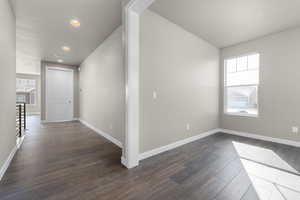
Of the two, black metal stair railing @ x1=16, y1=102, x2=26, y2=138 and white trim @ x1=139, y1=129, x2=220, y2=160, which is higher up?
black metal stair railing @ x1=16, y1=102, x2=26, y2=138

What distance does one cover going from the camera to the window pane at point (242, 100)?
360 cm

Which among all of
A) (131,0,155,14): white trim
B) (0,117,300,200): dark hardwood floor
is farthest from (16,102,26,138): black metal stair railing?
(131,0,155,14): white trim

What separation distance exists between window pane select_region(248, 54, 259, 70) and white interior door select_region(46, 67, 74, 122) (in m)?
7.08

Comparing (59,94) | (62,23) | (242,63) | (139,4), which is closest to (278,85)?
(242,63)

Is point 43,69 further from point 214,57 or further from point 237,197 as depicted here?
point 237,197

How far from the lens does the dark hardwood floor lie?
1438 mm

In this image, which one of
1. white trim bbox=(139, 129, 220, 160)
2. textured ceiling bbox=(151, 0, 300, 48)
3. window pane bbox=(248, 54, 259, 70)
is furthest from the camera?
window pane bbox=(248, 54, 259, 70)

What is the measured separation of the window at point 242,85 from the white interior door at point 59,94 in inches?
259

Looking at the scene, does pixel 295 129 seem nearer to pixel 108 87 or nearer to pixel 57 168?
pixel 108 87

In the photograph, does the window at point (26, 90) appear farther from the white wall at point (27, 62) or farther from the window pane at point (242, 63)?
the window pane at point (242, 63)

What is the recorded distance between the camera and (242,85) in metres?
3.76

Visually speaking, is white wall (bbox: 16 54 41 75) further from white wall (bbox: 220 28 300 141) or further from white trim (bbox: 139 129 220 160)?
white wall (bbox: 220 28 300 141)

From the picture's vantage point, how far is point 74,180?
5.48 ft

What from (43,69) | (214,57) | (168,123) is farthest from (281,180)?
(43,69)
